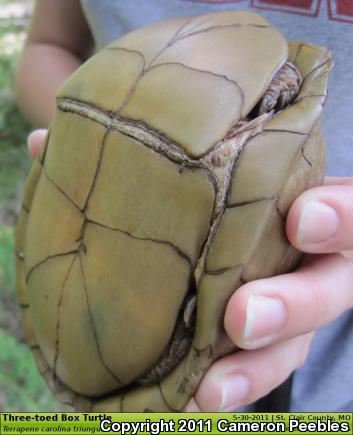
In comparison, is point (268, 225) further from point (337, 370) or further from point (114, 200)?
point (337, 370)

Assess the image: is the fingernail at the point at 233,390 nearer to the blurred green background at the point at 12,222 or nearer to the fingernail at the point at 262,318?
the fingernail at the point at 262,318

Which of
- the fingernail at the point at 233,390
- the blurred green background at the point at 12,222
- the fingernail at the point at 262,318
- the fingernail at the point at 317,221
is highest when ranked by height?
the fingernail at the point at 317,221

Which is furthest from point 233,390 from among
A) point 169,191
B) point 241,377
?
point 169,191

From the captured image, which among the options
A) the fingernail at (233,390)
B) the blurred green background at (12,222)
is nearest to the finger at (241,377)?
the fingernail at (233,390)

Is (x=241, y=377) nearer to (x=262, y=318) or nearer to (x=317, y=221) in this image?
(x=262, y=318)

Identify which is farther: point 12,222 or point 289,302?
point 12,222

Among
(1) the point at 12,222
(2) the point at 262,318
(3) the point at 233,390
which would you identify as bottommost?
(1) the point at 12,222

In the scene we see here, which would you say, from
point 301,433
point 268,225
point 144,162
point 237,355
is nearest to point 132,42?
point 144,162

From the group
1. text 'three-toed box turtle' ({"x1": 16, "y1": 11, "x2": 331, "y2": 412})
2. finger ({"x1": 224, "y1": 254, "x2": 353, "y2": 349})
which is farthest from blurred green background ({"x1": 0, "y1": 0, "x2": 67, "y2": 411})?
finger ({"x1": 224, "y1": 254, "x2": 353, "y2": 349})
